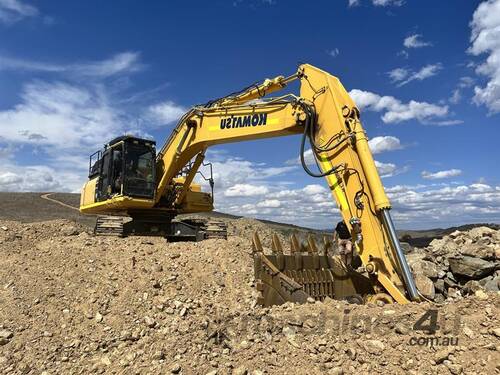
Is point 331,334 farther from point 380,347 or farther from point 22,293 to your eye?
point 22,293

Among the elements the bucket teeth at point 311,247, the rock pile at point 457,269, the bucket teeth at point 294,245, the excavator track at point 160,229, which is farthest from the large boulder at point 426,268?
the excavator track at point 160,229

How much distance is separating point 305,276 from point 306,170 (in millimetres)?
1873

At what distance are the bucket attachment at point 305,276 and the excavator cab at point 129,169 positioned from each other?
515cm

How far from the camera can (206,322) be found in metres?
6.36

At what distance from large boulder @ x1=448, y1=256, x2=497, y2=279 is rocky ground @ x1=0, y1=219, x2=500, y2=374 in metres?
0.02

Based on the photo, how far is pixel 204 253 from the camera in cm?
929

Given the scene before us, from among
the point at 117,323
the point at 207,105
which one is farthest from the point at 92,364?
the point at 207,105

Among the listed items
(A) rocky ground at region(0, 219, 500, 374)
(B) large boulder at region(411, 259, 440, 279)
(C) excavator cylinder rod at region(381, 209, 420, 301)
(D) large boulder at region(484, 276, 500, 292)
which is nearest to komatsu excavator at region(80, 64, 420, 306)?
(C) excavator cylinder rod at region(381, 209, 420, 301)

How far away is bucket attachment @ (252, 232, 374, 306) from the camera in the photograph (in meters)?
7.37

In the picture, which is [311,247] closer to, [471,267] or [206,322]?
[206,322]

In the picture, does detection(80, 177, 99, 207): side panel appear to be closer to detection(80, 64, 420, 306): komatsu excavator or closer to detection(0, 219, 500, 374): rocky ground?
detection(80, 64, 420, 306): komatsu excavator

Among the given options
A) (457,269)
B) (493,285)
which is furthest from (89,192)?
(493,285)

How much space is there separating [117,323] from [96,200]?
696 cm

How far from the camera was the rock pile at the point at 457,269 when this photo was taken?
9109mm
